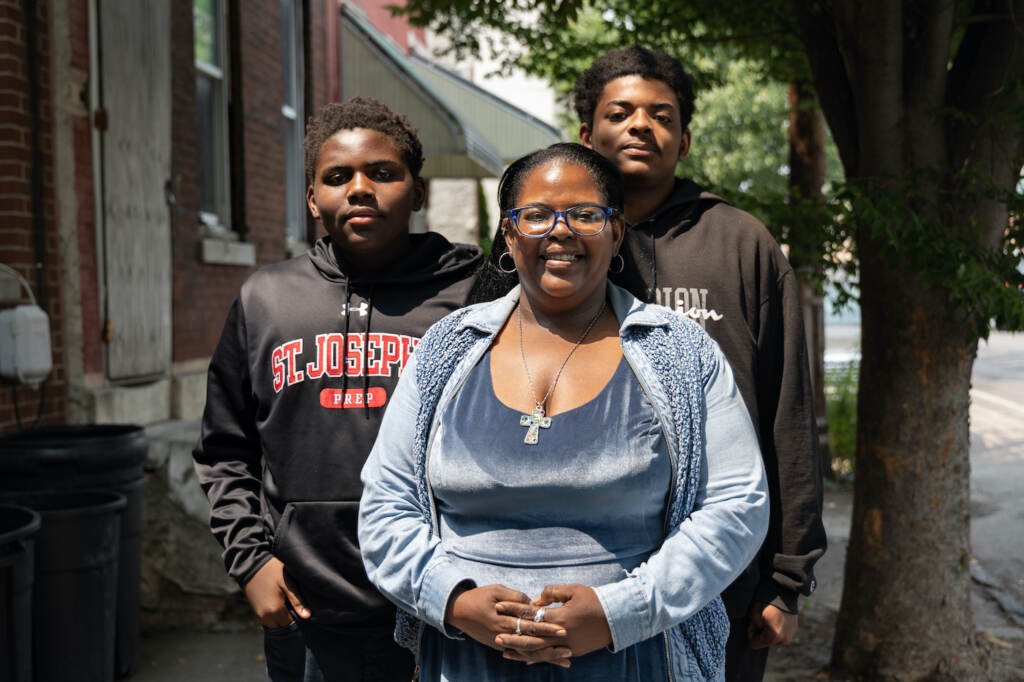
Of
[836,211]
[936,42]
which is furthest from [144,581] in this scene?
[936,42]

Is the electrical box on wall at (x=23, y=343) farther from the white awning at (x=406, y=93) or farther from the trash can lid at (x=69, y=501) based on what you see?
the white awning at (x=406, y=93)

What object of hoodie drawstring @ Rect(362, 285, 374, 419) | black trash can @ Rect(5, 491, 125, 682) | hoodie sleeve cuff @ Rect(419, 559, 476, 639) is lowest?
black trash can @ Rect(5, 491, 125, 682)

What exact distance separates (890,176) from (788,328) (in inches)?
84.2

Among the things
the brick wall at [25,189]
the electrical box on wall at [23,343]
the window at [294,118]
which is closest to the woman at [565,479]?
the electrical box on wall at [23,343]

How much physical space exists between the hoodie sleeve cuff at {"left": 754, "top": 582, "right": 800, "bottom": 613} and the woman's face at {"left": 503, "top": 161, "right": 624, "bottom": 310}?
811 millimetres

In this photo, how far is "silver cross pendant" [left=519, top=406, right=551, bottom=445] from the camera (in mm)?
1977

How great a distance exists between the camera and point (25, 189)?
213 inches

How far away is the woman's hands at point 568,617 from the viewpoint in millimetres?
1847

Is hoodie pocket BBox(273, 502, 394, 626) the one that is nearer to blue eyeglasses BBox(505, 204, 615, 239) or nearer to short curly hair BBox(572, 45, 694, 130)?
blue eyeglasses BBox(505, 204, 615, 239)

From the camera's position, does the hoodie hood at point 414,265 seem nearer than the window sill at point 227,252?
Yes

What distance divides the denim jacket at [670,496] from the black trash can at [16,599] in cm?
213

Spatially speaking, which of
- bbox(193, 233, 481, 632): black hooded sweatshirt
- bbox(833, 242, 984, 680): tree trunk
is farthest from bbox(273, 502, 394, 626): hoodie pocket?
bbox(833, 242, 984, 680): tree trunk

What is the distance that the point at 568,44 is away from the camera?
7.62 m

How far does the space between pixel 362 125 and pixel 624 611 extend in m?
1.33
